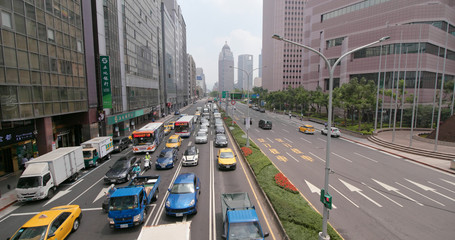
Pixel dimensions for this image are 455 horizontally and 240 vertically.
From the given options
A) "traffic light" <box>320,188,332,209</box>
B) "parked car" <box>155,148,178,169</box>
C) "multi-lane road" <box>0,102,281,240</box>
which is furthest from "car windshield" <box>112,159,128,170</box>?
"traffic light" <box>320,188,332,209</box>

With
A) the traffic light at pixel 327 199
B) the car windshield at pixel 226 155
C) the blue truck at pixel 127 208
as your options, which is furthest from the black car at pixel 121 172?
the traffic light at pixel 327 199

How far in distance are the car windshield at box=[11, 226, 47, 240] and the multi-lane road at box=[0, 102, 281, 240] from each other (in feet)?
6.06

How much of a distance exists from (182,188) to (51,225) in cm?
621

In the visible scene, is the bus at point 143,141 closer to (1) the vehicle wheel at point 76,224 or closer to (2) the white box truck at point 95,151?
(2) the white box truck at point 95,151

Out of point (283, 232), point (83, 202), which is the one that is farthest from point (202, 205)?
point (83, 202)

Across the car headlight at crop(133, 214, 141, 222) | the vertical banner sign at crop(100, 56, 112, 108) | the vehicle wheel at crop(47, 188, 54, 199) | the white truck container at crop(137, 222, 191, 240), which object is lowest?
the vehicle wheel at crop(47, 188, 54, 199)

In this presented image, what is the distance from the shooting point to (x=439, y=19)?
48.6 m

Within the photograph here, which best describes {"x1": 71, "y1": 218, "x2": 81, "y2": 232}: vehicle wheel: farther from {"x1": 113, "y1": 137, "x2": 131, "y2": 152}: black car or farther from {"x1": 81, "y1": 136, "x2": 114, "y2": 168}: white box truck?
{"x1": 113, "y1": 137, "x2": 131, "y2": 152}: black car

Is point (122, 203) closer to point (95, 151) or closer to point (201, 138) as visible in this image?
point (95, 151)

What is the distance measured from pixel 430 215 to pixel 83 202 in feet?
70.3

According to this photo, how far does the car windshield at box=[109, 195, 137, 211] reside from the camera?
449 inches

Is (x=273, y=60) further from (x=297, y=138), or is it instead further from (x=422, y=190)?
(x=422, y=190)

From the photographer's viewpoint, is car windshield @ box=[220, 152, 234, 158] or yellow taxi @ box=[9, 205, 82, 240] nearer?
yellow taxi @ box=[9, 205, 82, 240]

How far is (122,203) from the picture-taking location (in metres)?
11.5
